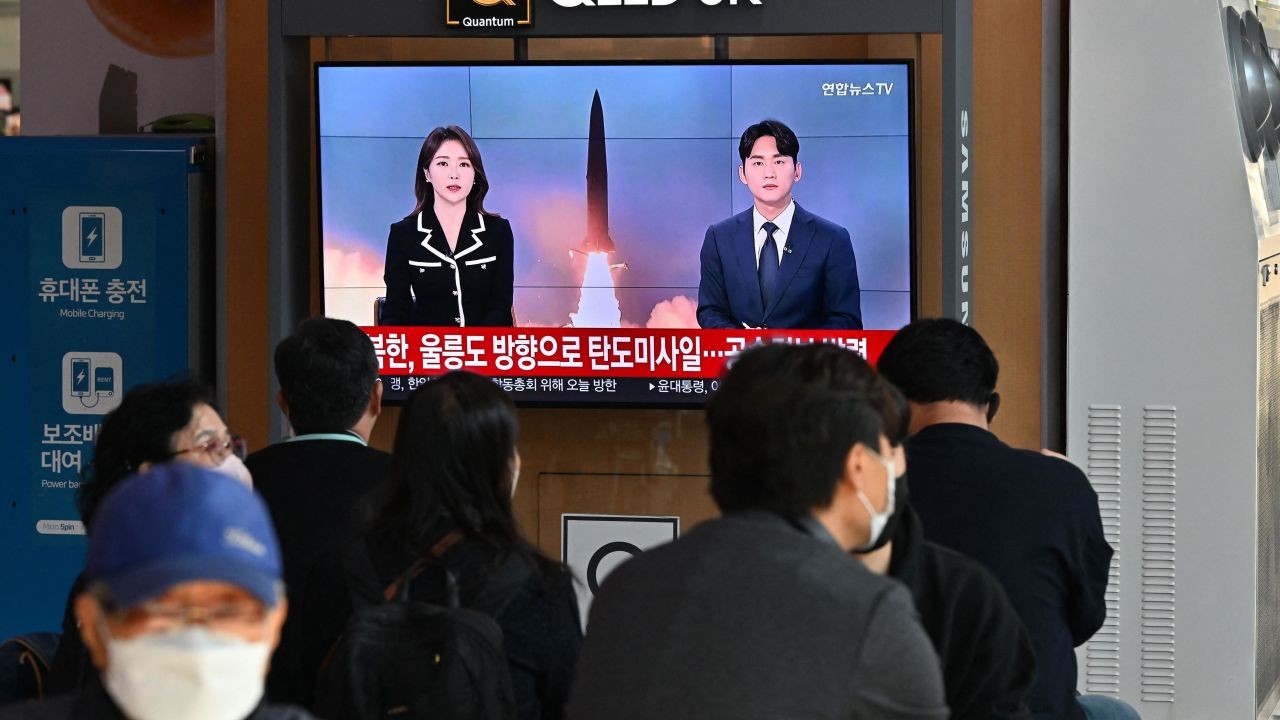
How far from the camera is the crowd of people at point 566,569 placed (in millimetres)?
1254

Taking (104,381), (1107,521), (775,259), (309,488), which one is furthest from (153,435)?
(1107,521)

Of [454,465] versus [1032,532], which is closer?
[454,465]

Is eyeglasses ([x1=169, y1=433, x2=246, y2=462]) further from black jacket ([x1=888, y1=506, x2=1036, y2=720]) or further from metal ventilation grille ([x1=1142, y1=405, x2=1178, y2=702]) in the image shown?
metal ventilation grille ([x1=1142, y1=405, x2=1178, y2=702])

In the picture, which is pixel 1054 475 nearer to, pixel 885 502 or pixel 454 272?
pixel 885 502

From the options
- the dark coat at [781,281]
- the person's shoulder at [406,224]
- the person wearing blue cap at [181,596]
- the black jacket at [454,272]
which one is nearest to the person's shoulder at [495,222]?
the black jacket at [454,272]

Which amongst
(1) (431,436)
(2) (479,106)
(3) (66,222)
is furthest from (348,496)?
(3) (66,222)

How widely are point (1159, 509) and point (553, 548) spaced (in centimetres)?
201

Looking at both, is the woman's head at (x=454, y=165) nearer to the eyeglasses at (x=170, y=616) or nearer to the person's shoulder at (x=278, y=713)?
the person's shoulder at (x=278, y=713)

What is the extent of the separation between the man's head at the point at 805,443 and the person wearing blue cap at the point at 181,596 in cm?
74

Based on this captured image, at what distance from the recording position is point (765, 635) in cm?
171

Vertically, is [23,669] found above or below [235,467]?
below

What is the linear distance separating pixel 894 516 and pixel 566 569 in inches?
24.2

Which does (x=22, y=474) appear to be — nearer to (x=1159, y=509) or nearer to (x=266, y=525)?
(x=1159, y=509)

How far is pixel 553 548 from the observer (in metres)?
5.40
